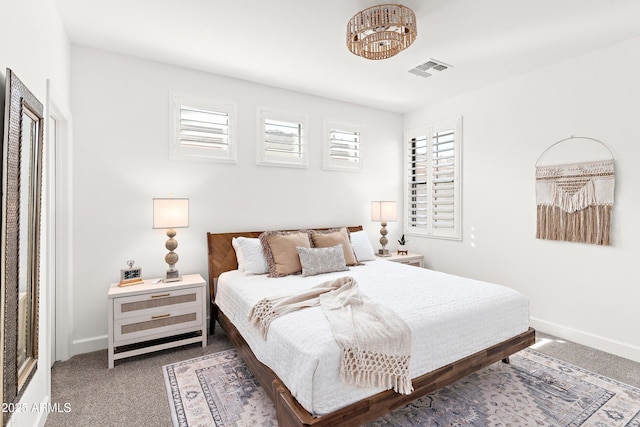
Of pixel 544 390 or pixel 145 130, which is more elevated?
pixel 145 130

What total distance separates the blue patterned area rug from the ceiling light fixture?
258 centimetres

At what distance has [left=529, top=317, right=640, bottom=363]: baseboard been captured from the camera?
9.33ft

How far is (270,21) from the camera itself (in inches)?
101

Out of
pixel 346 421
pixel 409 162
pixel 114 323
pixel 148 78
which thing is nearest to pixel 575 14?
pixel 409 162

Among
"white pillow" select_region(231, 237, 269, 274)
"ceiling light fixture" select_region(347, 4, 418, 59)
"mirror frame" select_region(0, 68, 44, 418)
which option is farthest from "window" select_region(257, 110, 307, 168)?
"mirror frame" select_region(0, 68, 44, 418)

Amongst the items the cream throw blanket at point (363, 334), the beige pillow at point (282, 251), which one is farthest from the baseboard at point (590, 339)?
the beige pillow at point (282, 251)

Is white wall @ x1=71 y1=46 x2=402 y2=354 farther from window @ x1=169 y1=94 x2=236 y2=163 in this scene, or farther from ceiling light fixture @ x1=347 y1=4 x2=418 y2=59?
ceiling light fixture @ x1=347 y1=4 x2=418 y2=59

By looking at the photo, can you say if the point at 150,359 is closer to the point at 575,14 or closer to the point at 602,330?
the point at 602,330

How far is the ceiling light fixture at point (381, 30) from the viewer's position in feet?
7.27

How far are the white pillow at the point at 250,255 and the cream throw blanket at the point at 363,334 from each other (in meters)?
0.98

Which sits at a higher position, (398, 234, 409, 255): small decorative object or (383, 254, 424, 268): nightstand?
(398, 234, 409, 255): small decorative object

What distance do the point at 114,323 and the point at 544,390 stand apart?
336cm

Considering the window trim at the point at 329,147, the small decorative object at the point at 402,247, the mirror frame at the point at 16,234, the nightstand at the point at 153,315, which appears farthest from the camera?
the small decorative object at the point at 402,247

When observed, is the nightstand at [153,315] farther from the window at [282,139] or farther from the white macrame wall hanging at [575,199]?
the white macrame wall hanging at [575,199]
